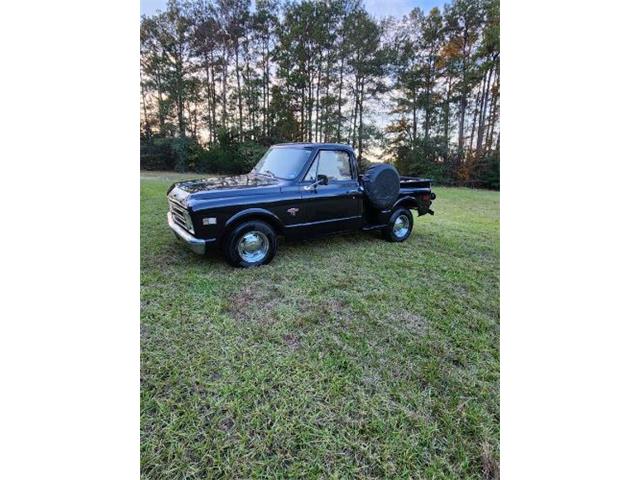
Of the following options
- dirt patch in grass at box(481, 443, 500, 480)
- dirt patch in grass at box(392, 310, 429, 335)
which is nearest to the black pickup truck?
dirt patch in grass at box(392, 310, 429, 335)

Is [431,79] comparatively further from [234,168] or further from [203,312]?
[203,312]

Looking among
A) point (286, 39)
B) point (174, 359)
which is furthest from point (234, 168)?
point (174, 359)

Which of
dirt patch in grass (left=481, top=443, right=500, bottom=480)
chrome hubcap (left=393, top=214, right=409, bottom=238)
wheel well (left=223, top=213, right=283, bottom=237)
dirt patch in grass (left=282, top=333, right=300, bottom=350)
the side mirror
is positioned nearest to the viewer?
dirt patch in grass (left=481, top=443, right=500, bottom=480)

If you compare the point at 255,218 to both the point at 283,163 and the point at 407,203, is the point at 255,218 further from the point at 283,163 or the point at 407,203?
the point at 407,203

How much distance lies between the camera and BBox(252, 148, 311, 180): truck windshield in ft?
11.5

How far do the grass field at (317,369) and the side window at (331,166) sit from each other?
1035mm

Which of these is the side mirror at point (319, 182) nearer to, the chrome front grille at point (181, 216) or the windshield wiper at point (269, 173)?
the windshield wiper at point (269, 173)

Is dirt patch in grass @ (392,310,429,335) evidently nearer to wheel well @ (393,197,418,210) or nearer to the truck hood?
the truck hood

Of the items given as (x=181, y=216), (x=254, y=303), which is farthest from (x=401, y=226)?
(x=181, y=216)

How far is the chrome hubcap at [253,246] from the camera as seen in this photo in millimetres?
3180

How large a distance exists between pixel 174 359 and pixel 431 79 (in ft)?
26.8

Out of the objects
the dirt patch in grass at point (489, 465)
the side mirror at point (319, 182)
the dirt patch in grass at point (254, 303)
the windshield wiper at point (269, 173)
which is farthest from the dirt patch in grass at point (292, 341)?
the windshield wiper at point (269, 173)

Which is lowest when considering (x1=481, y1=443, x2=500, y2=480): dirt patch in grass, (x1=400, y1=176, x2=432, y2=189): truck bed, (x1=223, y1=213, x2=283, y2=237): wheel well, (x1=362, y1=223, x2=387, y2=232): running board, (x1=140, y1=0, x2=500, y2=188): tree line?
(x1=481, y1=443, x2=500, y2=480): dirt patch in grass

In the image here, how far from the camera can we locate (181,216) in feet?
10.3
